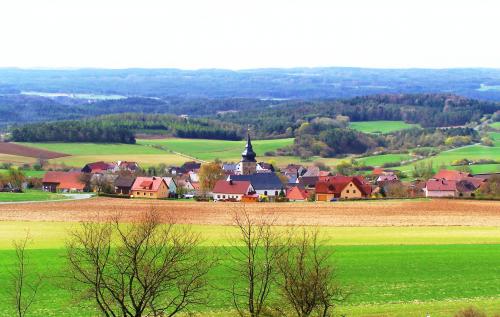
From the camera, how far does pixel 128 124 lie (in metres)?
164

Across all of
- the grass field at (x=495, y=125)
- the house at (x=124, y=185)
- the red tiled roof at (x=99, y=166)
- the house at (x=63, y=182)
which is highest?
the house at (x=124, y=185)

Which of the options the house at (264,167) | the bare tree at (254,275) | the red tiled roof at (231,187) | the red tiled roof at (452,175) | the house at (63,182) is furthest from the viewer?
the house at (264,167)

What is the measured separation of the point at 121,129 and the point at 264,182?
58457mm

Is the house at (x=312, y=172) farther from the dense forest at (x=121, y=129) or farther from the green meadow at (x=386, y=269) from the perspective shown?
the green meadow at (x=386, y=269)

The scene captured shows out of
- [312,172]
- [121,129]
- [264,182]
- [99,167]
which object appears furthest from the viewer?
[121,129]

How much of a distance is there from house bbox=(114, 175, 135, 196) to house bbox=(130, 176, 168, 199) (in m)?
1.16

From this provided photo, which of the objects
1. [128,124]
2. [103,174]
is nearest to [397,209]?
[103,174]

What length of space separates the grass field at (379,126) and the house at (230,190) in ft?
279

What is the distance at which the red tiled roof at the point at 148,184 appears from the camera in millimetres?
87688

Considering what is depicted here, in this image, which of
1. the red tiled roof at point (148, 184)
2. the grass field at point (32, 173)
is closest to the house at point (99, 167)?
the grass field at point (32, 173)

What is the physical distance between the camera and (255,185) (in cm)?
9400

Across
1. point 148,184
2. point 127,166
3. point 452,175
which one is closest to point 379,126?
point 127,166

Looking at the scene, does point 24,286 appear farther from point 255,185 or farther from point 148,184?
point 255,185

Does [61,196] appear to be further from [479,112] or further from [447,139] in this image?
[479,112]
